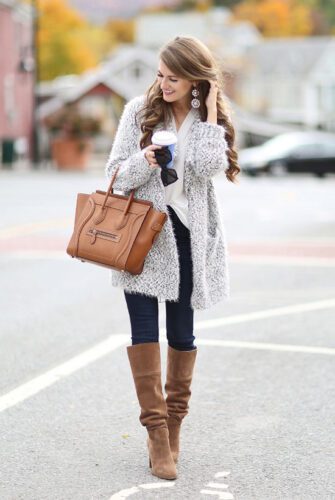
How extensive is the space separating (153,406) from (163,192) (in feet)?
2.91

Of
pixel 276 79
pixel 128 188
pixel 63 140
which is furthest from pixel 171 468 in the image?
pixel 276 79

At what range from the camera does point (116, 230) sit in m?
4.25

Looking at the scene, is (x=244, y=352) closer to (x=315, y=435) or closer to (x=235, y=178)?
(x=315, y=435)

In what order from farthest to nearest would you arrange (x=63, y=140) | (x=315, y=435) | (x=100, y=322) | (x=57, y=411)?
(x=63, y=140)
(x=100, y=322)
(x=57, y=411)
(x=315, y=435)

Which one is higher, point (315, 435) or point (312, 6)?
point (312, 6)

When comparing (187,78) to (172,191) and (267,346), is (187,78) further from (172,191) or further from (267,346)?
(267,346)

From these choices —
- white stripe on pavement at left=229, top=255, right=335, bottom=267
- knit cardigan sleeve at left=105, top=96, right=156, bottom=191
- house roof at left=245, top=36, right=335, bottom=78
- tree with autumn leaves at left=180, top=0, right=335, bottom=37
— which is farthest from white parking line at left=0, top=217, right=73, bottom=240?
tree with autumn leaves at left=180, top=0, right=335, bottom=37

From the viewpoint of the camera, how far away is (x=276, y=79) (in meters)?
95.4

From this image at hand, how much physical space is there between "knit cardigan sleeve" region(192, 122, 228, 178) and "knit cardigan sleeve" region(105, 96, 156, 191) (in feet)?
0.63

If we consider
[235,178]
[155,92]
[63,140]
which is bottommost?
[63,140]

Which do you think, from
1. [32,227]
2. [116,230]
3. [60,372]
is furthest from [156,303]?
[32,227]

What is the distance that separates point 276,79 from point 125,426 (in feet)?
303

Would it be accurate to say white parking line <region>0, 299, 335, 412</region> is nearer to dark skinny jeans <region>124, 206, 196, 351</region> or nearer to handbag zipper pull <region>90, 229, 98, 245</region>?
→ dark skinny jeans <region>124, 206, 196, 351</region>

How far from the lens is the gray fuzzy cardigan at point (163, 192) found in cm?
424
